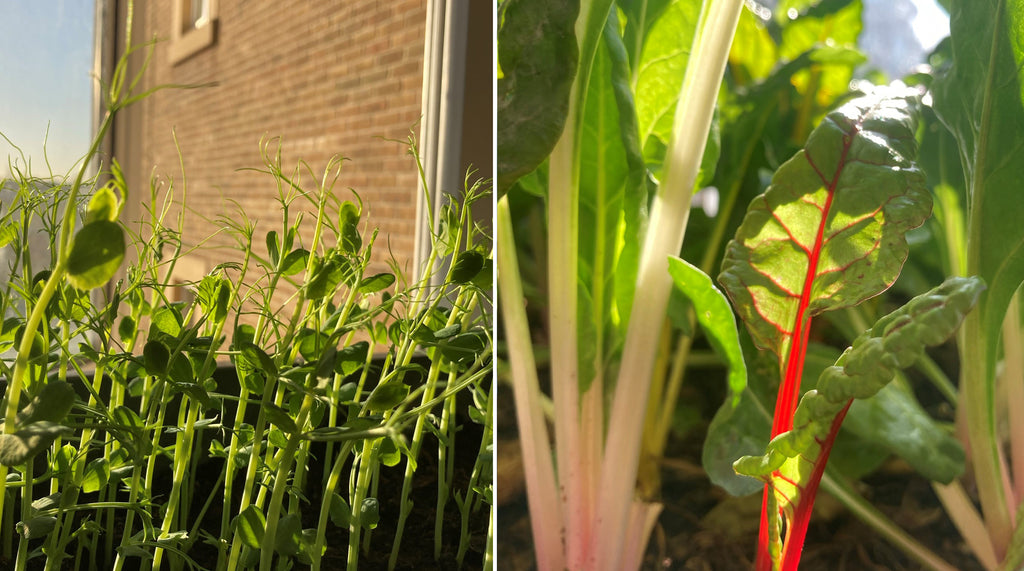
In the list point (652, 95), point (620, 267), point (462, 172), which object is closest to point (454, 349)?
point (620, 267)

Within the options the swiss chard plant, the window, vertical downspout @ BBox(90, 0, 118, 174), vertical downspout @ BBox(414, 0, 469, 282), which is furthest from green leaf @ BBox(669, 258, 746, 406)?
the window

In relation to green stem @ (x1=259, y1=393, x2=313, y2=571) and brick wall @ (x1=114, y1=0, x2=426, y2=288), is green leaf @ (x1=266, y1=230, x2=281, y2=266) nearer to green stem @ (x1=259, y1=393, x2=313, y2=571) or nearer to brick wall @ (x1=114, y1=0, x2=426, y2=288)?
green stem @ (x1=259, y1=393, x2=313, y2=571)

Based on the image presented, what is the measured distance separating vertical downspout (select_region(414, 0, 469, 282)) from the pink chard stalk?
54 cm

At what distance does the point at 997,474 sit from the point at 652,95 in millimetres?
292

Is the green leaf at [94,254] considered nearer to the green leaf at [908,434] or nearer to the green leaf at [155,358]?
the green leaf at [155,358]

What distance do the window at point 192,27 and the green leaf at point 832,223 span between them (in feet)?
8.81

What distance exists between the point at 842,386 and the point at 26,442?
0.26m

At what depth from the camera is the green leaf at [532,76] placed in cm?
29

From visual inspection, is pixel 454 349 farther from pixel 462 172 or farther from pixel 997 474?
pixel 462 172

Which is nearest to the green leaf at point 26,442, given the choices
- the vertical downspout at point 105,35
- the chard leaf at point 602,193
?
the chard leaf at point 602,193

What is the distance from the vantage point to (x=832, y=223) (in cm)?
29

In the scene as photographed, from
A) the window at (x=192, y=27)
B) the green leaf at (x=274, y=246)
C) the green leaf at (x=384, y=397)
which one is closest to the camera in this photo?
the green leaf at (x=384, y=397)

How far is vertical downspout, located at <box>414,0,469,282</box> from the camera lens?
0.86 m

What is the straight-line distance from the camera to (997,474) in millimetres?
406
